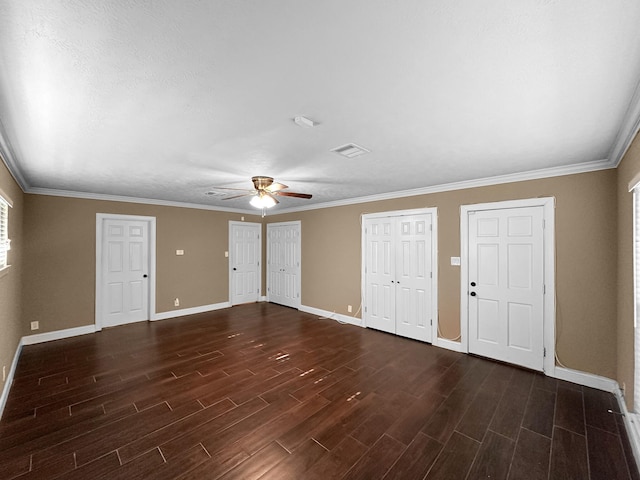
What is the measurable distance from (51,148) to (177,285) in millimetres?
3808

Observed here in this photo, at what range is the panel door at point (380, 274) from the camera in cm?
486

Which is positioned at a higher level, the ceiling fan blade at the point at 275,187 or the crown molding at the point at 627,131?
the crown molding at the point at 627,131

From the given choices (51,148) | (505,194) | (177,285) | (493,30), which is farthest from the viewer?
(177,285)

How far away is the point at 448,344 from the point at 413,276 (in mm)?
1116

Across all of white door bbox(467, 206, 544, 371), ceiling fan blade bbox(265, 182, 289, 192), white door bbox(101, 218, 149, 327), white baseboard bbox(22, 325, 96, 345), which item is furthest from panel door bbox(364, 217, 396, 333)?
white baseboard bbox(22, 325, 96, 345)

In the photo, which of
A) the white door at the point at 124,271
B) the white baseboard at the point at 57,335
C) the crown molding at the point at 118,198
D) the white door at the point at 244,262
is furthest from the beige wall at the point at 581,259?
the white baseboard at the point at 57,335

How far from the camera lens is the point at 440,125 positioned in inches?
83.7

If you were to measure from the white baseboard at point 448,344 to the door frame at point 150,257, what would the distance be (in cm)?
526

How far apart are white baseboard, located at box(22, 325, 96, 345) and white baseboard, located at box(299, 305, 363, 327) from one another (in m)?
3.91

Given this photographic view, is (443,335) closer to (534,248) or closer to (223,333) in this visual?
(534,248)

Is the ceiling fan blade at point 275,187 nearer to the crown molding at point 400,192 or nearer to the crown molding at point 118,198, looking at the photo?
the crown molding at point 400,192

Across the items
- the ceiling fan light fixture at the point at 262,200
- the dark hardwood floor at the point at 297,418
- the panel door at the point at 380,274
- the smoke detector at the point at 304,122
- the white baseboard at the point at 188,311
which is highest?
the smoke detector at the point at 304,122

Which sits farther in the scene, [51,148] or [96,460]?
[51,148]

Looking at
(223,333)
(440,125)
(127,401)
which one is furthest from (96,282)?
(440,125)
